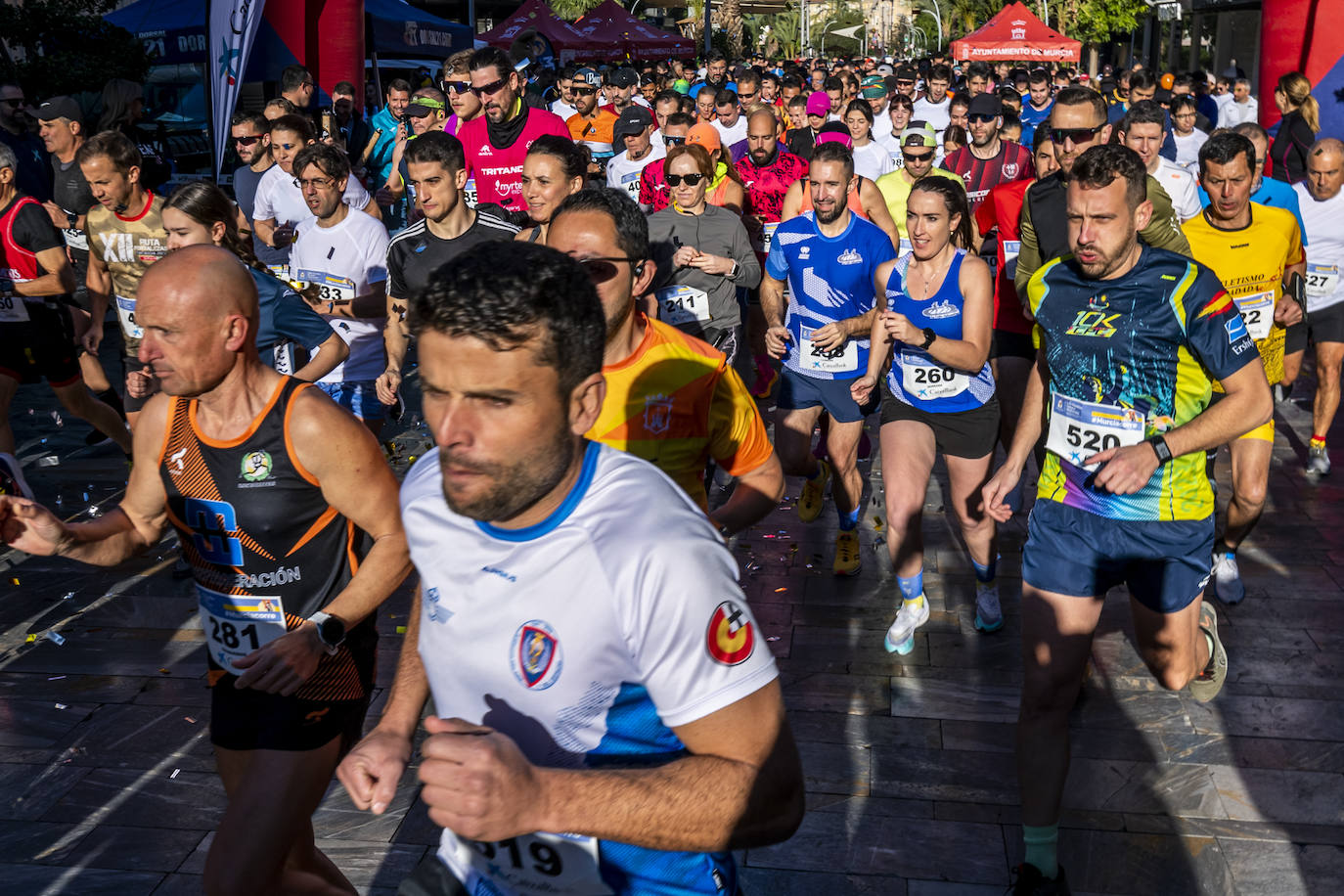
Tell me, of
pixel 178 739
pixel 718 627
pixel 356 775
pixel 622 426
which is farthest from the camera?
pixel 178 739

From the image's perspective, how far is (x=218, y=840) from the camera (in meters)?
2.70

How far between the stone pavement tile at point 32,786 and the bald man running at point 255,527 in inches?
61.3

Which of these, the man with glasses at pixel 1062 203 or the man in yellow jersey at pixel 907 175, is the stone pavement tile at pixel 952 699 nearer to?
the man with glasses at pixel 1062 203

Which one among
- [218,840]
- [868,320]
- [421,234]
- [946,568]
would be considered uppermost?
[421,234]

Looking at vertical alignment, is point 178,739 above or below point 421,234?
below

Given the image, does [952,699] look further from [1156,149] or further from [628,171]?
[628,171]

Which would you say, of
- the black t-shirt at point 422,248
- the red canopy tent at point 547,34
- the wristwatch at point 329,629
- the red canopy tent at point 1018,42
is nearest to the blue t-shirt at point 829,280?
the black t-shirt at point 422,248

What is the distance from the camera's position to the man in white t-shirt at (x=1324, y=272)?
695 cm

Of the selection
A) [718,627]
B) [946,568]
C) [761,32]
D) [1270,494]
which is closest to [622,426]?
[718,627]

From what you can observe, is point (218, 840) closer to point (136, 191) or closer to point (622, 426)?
point (622, 426)

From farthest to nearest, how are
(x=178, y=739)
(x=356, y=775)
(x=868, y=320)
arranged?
Answer: (x=868, y=320) < (x=178, y=739) < (x=356, y=775)

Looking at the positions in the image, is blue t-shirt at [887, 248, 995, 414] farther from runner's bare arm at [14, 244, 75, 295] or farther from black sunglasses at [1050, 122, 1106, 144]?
runner's bare arm at [14, 244, 75, 295]

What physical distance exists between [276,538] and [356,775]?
1159 mm

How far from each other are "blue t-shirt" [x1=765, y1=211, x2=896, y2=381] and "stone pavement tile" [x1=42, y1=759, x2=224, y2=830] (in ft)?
10.4
